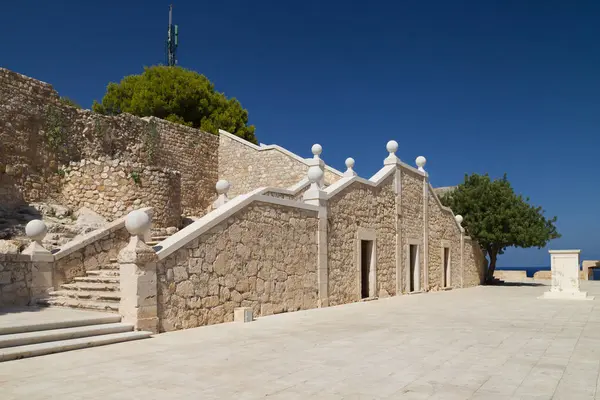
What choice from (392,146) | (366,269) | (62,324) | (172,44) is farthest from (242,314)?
(172,44)

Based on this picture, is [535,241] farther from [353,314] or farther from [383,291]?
[353,314]

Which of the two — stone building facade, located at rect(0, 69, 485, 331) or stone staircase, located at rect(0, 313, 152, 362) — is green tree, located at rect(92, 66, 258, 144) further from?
Answer: stone staircase, located at rect(0, 313, 152, 362)

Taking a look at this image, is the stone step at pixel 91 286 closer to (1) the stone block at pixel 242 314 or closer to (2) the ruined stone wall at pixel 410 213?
(1) the stone block at pixel 242 314

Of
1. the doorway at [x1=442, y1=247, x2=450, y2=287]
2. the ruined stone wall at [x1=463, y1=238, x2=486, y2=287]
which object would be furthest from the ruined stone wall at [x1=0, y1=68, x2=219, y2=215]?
the ruined stone wall at [x1=463, y1=238, x2=486, y2=287]

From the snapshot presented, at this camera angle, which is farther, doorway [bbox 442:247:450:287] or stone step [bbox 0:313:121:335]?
doorway [bbox 442:247:450:287]

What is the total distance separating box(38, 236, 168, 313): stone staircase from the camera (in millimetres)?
7898

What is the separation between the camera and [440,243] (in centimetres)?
1873

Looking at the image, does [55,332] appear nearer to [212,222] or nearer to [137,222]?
[137,222]

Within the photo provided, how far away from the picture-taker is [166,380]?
463cm

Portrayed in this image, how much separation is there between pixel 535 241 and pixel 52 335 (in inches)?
751

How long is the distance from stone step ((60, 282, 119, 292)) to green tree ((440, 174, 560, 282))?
1686 cm

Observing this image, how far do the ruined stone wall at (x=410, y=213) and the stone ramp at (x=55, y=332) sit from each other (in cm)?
1038

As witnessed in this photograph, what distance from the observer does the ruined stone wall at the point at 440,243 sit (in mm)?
18078

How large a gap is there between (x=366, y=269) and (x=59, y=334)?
9.11 metres
